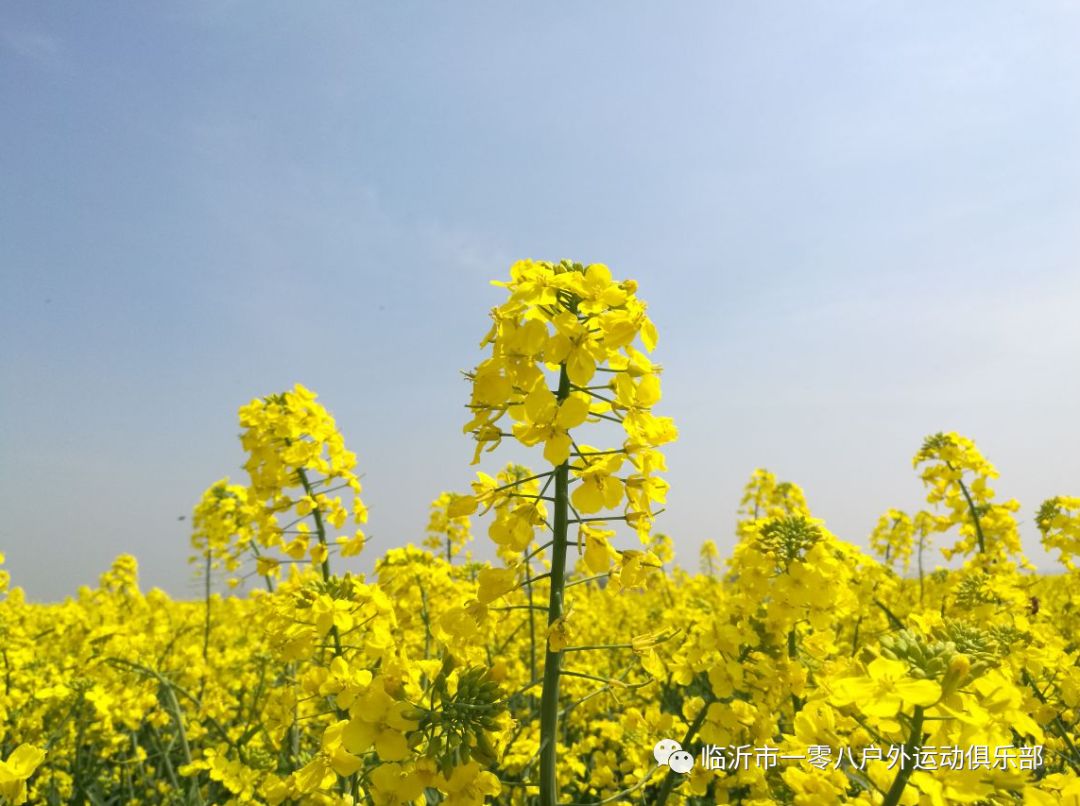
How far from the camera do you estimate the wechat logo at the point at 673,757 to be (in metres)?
2.63

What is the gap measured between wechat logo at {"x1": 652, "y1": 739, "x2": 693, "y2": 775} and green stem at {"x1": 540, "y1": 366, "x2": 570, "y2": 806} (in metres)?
0.88

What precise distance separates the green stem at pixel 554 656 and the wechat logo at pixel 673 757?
883 millimetres

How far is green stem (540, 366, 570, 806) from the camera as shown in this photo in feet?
6.28

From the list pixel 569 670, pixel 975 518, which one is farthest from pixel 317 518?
pixel 975 518

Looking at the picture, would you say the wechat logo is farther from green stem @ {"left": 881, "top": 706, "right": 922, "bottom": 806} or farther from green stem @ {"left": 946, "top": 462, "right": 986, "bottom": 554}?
green stem @ {"left": 946, "top": 462, "right": 986, "bottom": 554}

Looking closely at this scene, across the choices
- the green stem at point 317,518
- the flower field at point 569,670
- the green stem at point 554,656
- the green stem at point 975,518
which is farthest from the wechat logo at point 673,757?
the green stem at point 975,518

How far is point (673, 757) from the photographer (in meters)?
2.68

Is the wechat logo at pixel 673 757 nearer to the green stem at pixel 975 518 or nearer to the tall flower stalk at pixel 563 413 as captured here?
the tall flower stalk at pixel 563 413

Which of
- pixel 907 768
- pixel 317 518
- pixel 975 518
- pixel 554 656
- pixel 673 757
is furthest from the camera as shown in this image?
pixel 975 518

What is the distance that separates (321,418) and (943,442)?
20.7 feet

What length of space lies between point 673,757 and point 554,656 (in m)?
1.13

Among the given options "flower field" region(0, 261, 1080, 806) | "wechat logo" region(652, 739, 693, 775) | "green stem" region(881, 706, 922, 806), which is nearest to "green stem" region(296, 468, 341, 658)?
"flower field" region(0, 261, 1080, 806)

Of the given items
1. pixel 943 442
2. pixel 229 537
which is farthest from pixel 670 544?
pixel 229 537

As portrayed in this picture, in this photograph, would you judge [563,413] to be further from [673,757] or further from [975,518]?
[975,518]
